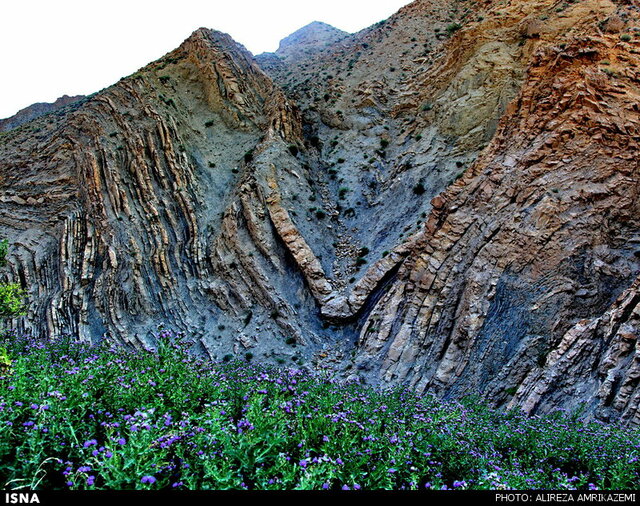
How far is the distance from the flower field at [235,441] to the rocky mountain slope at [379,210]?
177 inches

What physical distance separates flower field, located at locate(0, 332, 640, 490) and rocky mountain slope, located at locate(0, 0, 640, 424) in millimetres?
4508

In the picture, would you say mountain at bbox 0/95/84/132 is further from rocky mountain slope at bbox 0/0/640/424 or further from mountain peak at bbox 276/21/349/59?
mountain peak at bbox 276/21/349/59

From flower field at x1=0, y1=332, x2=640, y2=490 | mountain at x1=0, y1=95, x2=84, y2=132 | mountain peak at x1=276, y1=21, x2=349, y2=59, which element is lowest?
flower field at x1=0, y1=332, x2=640, y2=490

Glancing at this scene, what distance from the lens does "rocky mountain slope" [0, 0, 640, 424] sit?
14.8m

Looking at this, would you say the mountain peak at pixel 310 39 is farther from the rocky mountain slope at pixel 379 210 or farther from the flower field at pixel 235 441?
the flower field at pixel 235 441

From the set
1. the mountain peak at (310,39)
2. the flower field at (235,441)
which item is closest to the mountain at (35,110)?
the mountain peak at (310,39)

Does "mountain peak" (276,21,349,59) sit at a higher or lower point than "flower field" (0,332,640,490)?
higher

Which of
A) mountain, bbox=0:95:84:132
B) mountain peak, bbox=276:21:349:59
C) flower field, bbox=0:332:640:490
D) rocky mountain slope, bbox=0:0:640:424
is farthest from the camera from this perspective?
mountain peak, bbox=276:21:349:59

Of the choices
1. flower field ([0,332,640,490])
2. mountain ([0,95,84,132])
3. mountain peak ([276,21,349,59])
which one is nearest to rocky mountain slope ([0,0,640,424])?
flower field ([0,332,640,490])

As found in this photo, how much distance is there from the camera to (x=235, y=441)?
4.94 meters

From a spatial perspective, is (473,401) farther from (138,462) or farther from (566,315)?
(138,462)

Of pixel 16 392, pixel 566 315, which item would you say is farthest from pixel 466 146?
pixel 16 392

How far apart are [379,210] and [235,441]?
21.1 metres

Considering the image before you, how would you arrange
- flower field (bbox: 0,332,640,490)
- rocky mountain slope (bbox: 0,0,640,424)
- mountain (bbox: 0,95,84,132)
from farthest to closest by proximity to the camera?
mountain (bbox: 0,95,84,132) < rocky mountain slope (bbox: 0,0,640,424) < flower field (bbox: 0,332,640,490)
